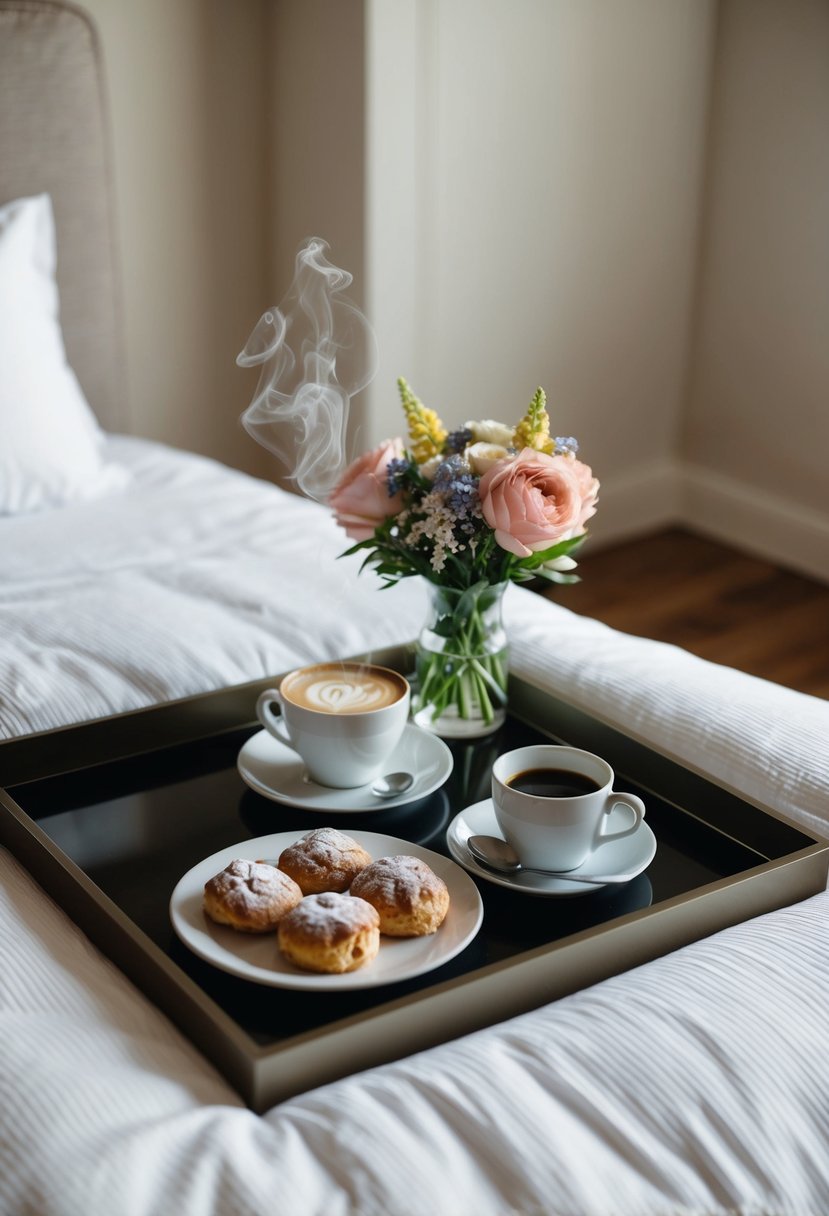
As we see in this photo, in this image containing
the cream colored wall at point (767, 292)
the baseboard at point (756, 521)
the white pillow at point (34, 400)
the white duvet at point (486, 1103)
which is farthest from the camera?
the baseboard at point (756, 521)

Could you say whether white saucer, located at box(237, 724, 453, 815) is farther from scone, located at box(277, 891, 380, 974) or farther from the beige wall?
the beige wall

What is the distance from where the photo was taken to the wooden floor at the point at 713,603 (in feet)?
9.29

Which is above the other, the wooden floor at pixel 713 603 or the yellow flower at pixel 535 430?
the yellow flower at pixel 535 430

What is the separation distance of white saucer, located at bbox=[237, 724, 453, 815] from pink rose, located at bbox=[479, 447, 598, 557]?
23cm

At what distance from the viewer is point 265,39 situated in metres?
2.94

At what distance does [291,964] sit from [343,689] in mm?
378

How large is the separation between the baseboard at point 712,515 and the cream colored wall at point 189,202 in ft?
3.30

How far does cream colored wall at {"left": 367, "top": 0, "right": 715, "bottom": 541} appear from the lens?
2799 mm

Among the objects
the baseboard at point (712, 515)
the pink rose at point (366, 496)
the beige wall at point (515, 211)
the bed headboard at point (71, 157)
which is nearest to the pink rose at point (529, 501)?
the pink rose at point (366, 496)

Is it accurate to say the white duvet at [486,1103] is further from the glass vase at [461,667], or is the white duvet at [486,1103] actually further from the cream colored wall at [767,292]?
the cream colored wall at [767,292]

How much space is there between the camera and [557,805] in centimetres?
105

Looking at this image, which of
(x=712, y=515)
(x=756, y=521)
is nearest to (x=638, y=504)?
(x=712, y=515)

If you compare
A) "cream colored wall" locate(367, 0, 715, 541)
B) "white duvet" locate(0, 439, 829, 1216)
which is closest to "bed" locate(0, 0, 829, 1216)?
Result: "white duvet" locate(0, 439, 829, 1216)

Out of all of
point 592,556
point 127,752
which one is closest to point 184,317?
point 592,556
